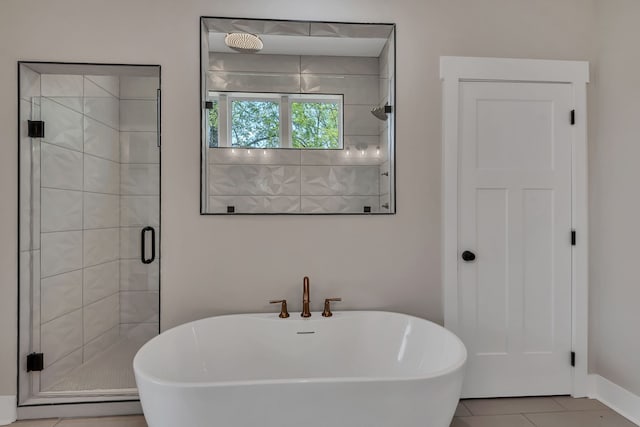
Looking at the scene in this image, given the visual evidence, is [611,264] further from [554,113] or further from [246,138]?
[246,138]

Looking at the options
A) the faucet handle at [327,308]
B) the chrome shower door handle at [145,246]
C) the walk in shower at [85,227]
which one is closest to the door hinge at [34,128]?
the walk in shower at [85,227]

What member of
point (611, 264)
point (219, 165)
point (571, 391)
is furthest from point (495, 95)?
point (571, 391)

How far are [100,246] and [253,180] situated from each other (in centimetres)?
145

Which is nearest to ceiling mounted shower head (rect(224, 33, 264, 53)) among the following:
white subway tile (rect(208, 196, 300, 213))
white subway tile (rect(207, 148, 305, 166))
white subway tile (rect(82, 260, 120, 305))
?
white subway tile (rect(207, 148, 305, 166))

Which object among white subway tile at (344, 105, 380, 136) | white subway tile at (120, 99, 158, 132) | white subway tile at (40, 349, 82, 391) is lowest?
white subway tile at (40, 349, 82, 391)

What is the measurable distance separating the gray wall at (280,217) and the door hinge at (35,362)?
81 millimetres

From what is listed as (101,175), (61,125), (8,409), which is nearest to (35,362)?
(8,409)

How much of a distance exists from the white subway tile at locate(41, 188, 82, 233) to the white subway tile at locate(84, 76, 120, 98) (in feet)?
2.46

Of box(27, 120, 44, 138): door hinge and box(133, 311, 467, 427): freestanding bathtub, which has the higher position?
box(27, 120, 44, 138): door hinge

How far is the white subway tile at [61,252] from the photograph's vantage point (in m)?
2.24

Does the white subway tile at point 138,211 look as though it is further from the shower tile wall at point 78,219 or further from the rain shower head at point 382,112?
the rain shower head at point 382,112

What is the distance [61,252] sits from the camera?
2.39m

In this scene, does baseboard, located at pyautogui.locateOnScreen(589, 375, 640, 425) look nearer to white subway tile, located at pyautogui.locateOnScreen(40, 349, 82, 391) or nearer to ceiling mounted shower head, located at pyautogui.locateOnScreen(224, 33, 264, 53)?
ceiling mounted shower head, located at pyautogui.locateOnScreen(224, 33, 264, 53)

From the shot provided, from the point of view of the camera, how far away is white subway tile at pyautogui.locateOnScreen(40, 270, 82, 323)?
2.22 meters
